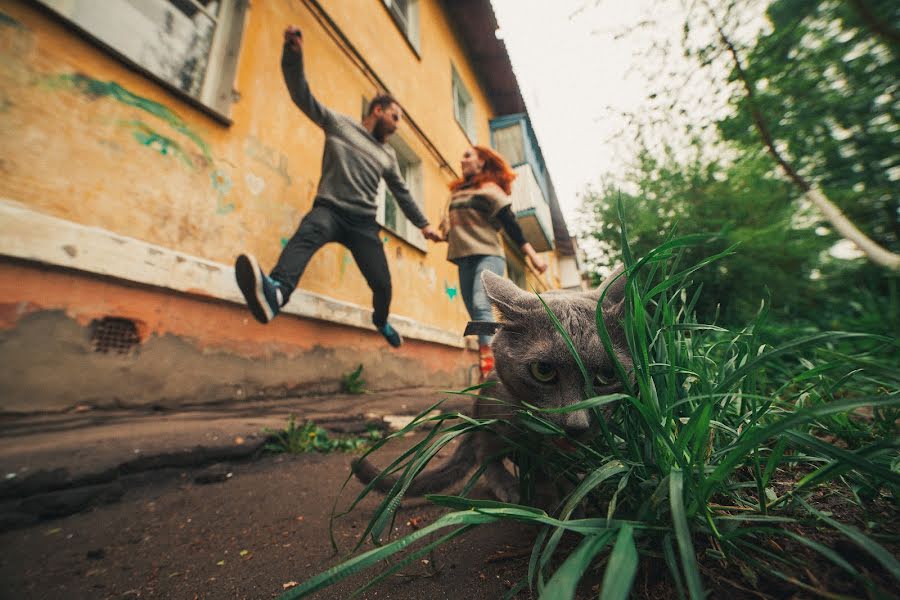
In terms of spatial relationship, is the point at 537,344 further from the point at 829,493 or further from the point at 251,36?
the point at 251,36

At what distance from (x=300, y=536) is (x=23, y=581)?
2.22 feet

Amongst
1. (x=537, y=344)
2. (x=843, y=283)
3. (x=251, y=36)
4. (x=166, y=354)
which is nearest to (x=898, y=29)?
(x=537, y=344)

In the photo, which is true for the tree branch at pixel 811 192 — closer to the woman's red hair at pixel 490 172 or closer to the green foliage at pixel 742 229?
the green foliage at pixel 742 229

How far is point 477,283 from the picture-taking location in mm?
3229

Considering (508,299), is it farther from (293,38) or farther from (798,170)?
(798,170)

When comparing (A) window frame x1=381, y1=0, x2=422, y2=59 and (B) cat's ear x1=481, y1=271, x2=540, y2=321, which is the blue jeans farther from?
(A) window frame x1=381, y1=0, x2=422, y2=59

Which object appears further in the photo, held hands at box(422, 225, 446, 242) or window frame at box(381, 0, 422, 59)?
window frame at box(381, 0, 422, 59)

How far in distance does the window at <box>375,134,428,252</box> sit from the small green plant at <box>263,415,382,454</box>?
302 cm

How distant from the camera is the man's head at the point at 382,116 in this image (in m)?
3.39

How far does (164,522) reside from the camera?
123 cm

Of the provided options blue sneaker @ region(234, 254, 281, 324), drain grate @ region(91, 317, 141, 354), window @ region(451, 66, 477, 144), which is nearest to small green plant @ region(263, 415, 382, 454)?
blue sneaker @ region(234, 254, 281, 324)

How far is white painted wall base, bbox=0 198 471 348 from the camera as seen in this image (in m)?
1.71

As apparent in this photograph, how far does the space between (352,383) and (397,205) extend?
2.93 m

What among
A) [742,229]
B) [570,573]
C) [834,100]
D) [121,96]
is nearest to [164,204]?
[121,96]
